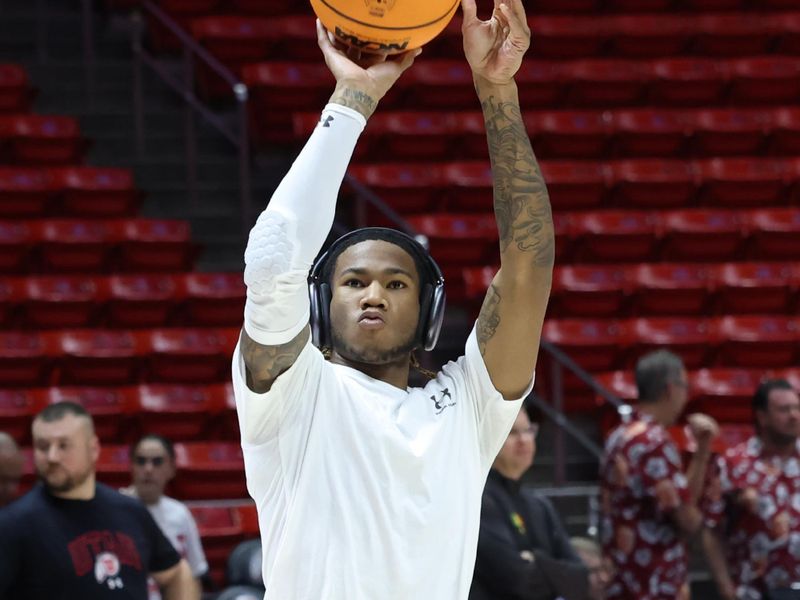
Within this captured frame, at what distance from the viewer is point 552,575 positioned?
14.6ft

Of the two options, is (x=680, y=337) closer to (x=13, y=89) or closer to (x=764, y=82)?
(x=764, y=82)

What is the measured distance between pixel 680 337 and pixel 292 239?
21.7ft

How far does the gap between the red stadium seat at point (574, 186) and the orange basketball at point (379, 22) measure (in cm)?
719

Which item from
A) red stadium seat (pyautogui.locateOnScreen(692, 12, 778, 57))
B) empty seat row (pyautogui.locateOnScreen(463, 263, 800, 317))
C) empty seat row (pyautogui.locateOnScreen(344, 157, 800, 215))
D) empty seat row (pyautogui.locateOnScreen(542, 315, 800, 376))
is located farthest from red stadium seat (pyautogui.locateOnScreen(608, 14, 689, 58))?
empty seat row (pyautogui.locateOnScreen(542, 315, 800, 376))

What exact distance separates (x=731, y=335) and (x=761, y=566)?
2702mm

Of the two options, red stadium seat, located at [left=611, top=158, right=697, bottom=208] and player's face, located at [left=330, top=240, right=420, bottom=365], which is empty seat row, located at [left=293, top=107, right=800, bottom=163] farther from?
player's face, located at [left=330, top=240, right=420, bottom=365]

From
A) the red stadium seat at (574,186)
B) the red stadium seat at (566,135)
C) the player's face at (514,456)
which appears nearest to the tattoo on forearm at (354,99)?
the player's face at (514,456)

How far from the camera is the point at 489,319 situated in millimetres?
2639

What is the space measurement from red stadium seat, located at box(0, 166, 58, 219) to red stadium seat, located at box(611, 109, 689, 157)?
13.2ft

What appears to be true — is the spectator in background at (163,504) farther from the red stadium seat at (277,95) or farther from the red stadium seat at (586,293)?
the red stadium seat at (277,95)

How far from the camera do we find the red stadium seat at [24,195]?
919cm

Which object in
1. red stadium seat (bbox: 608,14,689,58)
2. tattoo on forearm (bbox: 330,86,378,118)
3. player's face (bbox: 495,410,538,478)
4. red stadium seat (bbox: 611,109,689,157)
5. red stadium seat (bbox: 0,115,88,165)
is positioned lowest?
player's face (bbox: 495,410,538,478)

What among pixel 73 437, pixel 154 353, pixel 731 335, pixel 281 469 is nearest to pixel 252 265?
pixel 281 469

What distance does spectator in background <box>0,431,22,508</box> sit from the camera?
594 centimetres
